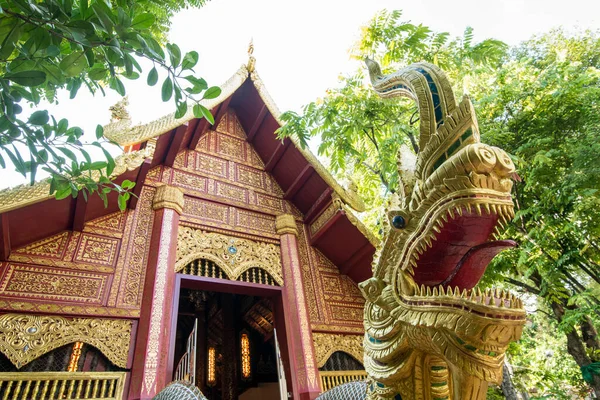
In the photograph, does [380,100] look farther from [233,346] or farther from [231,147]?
[233,346]

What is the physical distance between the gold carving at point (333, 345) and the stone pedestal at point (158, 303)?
6.23 ft

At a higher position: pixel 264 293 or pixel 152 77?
pixel 264 293

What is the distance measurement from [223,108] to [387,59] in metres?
2.85

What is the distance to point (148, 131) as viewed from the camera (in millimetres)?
4121

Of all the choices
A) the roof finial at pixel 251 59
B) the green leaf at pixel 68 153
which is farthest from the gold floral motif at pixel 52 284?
the roof finial at pixel 251 59

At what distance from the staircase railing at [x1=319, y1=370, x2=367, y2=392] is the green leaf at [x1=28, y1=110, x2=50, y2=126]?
4017 millimetres

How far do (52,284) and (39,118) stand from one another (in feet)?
9.26

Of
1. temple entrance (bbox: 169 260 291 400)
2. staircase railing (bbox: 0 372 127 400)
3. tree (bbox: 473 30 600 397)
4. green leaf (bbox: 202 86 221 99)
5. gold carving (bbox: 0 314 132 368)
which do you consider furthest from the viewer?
temple entrance (bbox: 169 260 291 400)

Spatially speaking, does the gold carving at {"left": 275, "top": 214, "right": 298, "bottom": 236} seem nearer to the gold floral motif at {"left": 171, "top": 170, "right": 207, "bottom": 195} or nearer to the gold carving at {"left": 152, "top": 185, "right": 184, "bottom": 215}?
the gold floral motif at {"left": 171, "top": 170, "right": 207, "bottom": 195}

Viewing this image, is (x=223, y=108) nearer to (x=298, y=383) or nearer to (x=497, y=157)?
(x=298, y=383)

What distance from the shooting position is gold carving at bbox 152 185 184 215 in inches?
170

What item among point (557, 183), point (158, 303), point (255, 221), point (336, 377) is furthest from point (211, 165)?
point (557, 183)

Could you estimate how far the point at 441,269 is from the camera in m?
1.38

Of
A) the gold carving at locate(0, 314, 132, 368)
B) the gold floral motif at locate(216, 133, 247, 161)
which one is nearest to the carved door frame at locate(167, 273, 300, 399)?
the gold carving at locate(0, 314, 132, 368)
